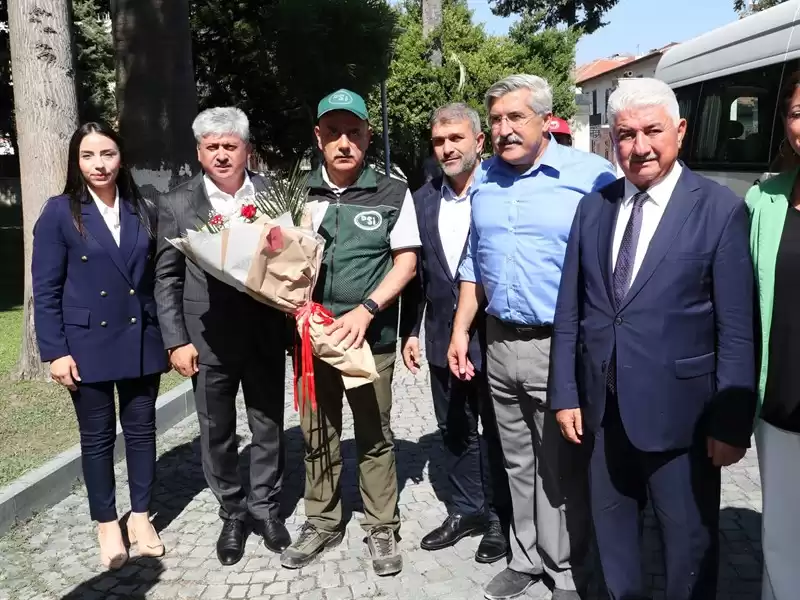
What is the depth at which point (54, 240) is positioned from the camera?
3.60 metres

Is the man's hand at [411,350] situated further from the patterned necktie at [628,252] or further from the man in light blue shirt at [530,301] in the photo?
the patterned necktie at [628,252]

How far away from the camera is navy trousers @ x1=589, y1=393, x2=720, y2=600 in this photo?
273 centimetres

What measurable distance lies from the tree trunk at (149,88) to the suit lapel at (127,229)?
3.78m

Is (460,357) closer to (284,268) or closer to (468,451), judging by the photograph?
(468,451)

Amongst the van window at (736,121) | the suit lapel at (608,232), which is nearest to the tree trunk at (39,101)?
the suit lapel at (608,232)

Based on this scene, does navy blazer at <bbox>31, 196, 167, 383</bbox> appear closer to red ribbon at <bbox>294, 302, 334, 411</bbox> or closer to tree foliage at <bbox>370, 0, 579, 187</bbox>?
red ribbon at <bbox>294, 302, 334, 411</bbox>

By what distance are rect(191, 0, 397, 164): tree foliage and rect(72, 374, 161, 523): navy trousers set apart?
12.6 meters

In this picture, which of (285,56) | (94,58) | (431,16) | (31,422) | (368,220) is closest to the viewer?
(368,220)

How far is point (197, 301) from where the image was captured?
3811 millimetres

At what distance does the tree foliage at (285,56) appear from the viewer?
15227 millimetres

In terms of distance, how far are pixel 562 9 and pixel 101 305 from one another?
39311 mm

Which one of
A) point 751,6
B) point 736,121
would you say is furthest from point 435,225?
point 751,6

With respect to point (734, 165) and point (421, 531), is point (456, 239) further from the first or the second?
point (734, 165)

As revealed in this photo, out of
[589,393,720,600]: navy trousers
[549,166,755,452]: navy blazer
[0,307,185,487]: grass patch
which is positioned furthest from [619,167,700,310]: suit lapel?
[0,307,185,487]: grass patch
